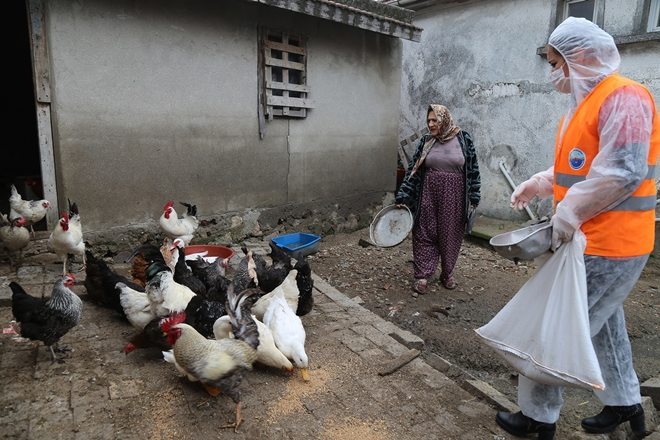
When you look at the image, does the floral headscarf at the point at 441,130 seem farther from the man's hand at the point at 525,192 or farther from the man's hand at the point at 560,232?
the man's hand at the point at 560,232

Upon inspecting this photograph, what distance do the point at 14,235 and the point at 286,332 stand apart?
3590 millimetres

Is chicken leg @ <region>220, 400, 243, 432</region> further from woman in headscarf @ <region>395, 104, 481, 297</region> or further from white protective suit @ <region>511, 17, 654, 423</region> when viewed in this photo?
woman in headscarf @ <region>395, 104, 481, 297</region>

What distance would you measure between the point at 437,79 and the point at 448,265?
6340 millimetres

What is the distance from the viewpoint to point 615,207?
2.36 m

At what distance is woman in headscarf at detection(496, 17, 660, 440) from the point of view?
223 cm

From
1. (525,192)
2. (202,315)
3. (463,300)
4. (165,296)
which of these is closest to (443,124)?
(463,300)

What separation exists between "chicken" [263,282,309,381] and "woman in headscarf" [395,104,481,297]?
2408 millimetres

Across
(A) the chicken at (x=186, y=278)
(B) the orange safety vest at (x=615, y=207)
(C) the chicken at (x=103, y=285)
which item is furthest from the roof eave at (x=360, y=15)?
(B) the orange safety vest at (x=615, y=207)

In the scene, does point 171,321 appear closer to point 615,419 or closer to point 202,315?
point 202,315

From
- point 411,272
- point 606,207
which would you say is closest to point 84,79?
point 411,272

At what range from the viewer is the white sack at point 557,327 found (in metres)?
2.29

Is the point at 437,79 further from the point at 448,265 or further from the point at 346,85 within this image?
the point at 448,265

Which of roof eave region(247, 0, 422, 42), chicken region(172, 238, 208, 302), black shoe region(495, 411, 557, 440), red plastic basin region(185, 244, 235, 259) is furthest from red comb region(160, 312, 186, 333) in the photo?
roof eave region(247, 0, 422, 42)

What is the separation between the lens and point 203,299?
3.95 metres
